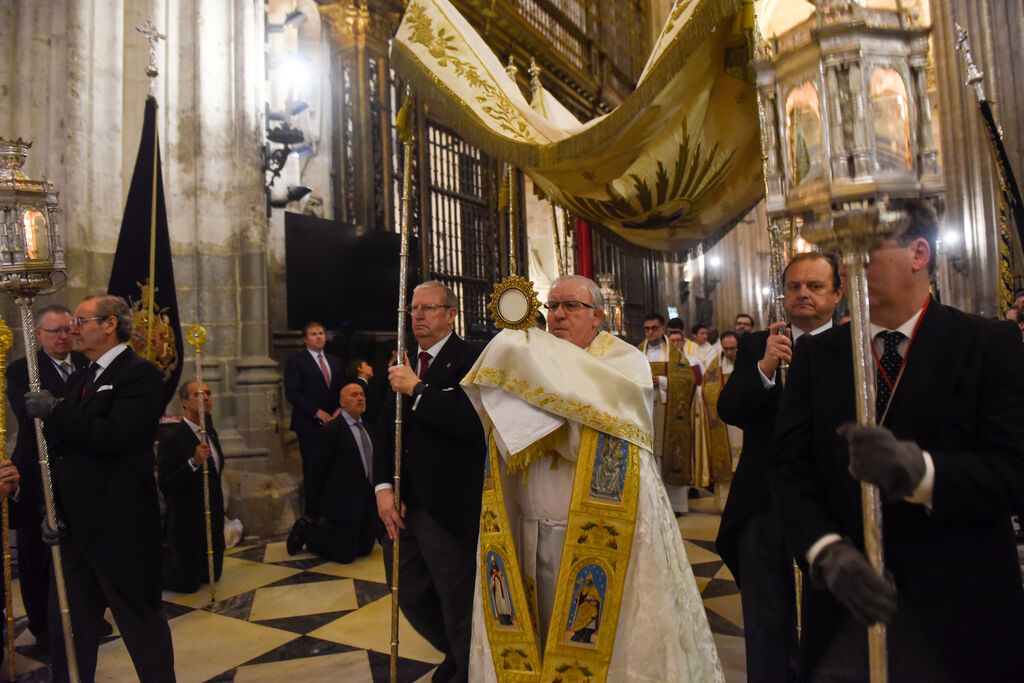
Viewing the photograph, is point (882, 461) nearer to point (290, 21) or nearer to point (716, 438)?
point (716, 438)

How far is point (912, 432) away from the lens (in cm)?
147

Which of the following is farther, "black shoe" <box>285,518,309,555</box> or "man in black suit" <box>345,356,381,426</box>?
"man in black suit" <box>345,356,381,426</box>

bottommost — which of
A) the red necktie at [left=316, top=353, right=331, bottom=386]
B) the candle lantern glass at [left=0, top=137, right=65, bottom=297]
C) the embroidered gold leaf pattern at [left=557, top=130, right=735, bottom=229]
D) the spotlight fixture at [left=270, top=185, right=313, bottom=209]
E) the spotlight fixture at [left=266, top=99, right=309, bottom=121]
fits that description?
the red necktie at [left=316, top=353, right=331, bottom=386]

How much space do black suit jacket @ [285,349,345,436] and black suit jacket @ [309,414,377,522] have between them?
71 centimetres

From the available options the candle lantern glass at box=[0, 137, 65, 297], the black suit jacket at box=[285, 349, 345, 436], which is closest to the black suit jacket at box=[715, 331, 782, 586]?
the candle lantern glass at box=[0, 137, 65, 297]

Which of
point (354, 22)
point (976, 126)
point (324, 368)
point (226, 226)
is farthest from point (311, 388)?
point (976, 126)

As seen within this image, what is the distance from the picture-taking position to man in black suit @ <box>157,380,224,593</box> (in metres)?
4.51

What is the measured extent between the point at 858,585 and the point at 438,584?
6.45 ft

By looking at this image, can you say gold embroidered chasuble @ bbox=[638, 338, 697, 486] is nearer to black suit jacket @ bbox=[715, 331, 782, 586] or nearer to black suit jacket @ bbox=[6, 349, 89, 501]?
black suit jacket @ bbox=[715, 331, 782, 586]

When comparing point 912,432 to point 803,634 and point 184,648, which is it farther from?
point 184,648

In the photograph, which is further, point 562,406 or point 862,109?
point 562,406

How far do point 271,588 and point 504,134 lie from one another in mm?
3063

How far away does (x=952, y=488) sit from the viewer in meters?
1.31

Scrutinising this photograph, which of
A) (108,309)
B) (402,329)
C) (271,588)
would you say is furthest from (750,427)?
(271,588)
